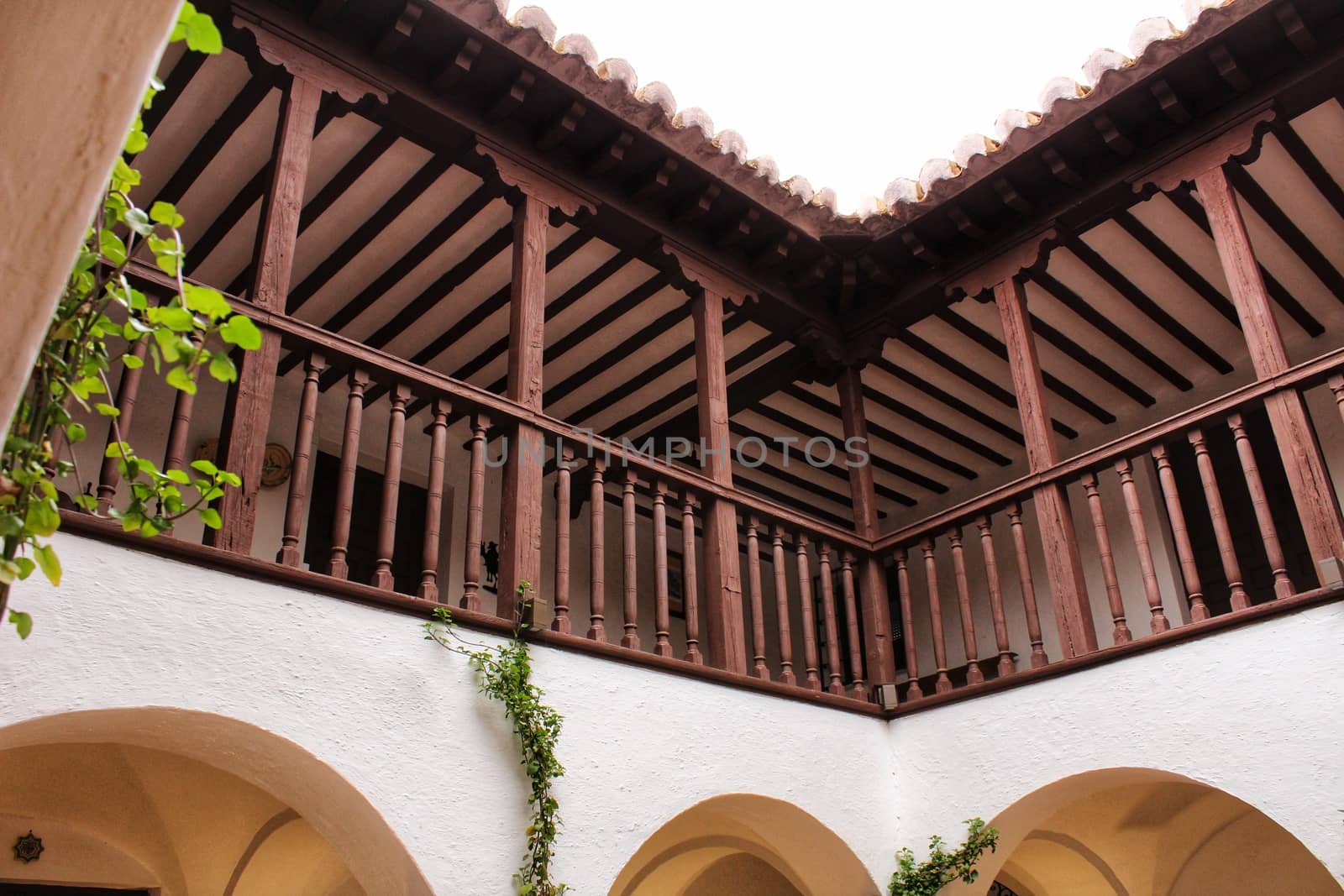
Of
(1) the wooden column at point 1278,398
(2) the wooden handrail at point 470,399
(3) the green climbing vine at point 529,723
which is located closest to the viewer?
(3) the green climbing vine at point 529,723

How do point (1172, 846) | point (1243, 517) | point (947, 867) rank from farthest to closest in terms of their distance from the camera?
point (1243, 517) → point (1172, 846) → point (947, 867)

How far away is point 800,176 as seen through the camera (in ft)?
19.7

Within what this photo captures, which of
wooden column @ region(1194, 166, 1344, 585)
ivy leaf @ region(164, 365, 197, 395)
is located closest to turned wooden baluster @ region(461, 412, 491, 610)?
ivy leaf @ region(164, 365, 197, 395)

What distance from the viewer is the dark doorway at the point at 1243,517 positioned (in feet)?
22.2

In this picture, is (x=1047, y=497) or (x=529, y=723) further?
(x=1047, y=497)

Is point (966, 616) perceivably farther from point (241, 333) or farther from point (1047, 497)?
point (241, 333)

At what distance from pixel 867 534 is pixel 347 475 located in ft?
9.98

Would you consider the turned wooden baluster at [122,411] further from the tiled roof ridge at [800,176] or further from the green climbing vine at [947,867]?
the green climbing vine at [947,867]

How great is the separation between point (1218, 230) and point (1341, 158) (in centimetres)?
117

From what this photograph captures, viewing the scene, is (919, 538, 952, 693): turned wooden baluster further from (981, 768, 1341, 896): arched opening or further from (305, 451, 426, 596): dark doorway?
(305, 451, 426, 596): dark doorway

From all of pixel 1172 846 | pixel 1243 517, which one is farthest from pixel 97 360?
pixel 1243 517

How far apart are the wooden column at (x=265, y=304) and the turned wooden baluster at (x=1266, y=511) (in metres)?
3.75

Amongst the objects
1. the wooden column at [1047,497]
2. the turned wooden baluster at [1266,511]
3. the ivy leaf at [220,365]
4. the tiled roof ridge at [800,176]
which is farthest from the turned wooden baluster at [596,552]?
the ivy leaf at [220,365]

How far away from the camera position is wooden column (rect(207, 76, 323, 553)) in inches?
141
